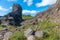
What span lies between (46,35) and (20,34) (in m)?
5.14

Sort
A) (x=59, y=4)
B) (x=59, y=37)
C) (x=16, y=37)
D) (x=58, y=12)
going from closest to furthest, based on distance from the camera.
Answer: (x=59, y=37) < (x=16, y=37) < (x=58, y=12) < (x=59, y=4)

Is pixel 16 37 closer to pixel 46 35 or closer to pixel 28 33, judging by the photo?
pixel 28 33

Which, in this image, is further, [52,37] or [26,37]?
[26,37]

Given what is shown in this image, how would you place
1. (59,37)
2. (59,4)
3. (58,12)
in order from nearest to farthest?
(59,37), (58,12), (59,4)

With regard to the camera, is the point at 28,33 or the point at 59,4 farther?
the point at 59,4

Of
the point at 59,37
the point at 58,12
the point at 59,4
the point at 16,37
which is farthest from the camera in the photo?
the point at 59,4

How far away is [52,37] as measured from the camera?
125ft

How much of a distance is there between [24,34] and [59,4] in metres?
121

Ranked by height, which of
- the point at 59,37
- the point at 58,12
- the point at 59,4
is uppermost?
the point at 59,4

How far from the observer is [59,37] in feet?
123

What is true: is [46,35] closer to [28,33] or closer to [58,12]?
[28,33]

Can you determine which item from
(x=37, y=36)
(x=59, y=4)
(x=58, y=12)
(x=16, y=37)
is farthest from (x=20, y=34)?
(x=59, y=4)

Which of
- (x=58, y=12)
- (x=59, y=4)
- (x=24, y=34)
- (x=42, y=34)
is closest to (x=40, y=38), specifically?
(x=42, y=34)

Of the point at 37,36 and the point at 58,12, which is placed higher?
the point at 58,12
